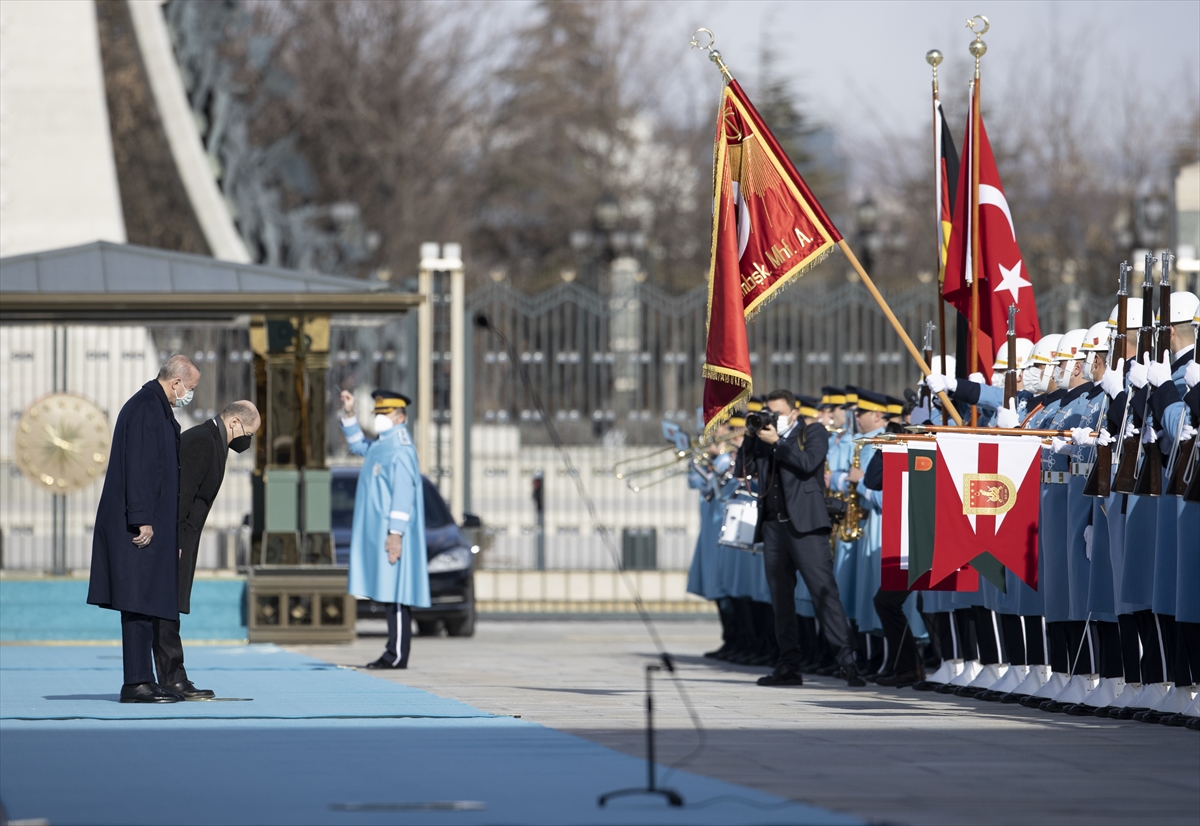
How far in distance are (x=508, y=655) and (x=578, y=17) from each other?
4096 centimetres

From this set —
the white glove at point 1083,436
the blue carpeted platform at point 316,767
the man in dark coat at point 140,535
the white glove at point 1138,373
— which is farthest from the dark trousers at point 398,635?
the white glove at point 1138,373

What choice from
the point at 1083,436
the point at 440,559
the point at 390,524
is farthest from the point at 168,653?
the point at 440,559

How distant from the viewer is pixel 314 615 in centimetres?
1764

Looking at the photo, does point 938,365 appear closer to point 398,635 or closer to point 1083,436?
point 1083,436

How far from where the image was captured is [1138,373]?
10.8 metres

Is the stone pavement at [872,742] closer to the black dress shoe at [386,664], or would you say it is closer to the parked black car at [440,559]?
the black dress shoe at [386,664]

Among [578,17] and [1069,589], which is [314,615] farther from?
[578,17]

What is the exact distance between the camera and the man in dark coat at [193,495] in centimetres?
1195

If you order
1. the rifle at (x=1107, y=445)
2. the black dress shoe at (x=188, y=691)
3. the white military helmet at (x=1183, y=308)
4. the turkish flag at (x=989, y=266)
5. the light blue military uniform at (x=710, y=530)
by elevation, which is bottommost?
the black dress shoe at (x=188, y=691)

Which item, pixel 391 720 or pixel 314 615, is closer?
pixel 391 720

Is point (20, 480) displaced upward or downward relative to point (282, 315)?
downward

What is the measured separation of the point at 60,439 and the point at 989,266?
917 centimetres

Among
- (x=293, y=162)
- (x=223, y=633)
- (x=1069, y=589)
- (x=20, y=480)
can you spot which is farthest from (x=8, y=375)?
(x=293, y=162)

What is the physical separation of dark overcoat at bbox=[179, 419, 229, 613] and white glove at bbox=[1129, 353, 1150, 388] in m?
5.25
